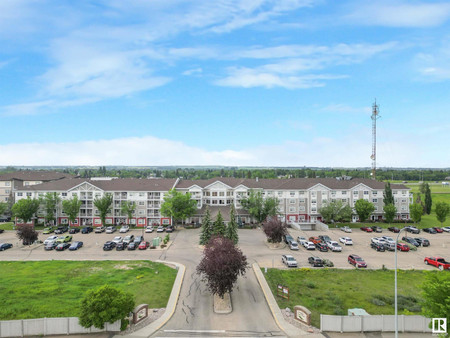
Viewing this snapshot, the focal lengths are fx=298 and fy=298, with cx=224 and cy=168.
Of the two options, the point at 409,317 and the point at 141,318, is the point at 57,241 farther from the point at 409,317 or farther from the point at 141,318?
the point at 409,317

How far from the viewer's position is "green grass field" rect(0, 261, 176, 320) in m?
25.5

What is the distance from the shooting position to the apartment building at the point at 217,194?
68.5m

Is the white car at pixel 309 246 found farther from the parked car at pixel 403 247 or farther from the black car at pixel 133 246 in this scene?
the black car at pixel 133 246

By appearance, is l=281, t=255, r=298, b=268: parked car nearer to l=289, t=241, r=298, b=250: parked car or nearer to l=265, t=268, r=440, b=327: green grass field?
l=265, t=268, r=440, b=327: green grass field

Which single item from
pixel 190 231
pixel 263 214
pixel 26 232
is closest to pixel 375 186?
pixel 263 214

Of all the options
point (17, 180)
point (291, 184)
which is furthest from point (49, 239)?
point (291, 184)

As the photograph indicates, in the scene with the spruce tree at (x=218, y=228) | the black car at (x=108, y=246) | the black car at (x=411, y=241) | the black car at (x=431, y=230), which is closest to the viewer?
the black car at (x=108, y=246)

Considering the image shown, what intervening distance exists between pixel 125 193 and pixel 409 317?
6020 cm

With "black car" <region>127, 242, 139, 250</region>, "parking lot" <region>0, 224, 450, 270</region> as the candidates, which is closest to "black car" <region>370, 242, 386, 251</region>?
"parking lot" <region>0, 224, 450, 270</region>

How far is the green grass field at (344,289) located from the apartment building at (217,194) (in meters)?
31.5

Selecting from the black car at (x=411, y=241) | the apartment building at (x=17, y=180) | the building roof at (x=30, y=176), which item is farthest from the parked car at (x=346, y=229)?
the building roof at (x=30, y=176)

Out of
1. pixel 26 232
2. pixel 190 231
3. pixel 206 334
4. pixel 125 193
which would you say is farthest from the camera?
pixel 125 193

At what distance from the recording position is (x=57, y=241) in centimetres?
5109

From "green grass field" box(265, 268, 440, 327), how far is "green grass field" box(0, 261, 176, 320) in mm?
12602
